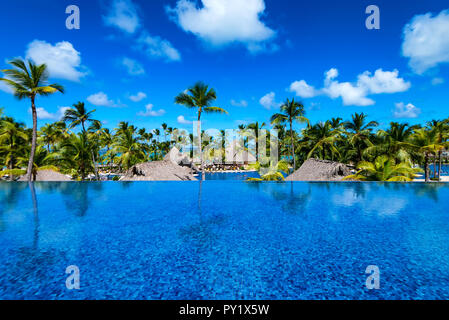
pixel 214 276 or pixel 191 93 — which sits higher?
pixel 191 93

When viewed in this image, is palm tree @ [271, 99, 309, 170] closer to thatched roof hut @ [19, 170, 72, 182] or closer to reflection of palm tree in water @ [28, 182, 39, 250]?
A: reflection of palm tree in water @ [28, 182, 39, 250]

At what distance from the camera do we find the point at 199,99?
16.5m

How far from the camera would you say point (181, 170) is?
22219mm

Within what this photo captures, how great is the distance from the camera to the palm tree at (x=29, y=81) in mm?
12805

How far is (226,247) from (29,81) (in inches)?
629

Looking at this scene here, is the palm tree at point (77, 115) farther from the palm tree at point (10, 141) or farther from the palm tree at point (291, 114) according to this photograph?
the palm tree at point (291, 114)

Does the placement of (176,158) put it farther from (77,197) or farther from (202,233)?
(202,233)

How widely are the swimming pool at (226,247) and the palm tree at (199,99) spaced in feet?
29.3

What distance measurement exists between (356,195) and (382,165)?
3.21 metres

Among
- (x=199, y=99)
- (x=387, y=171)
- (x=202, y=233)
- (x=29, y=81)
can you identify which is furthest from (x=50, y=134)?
(x=387, y=171)

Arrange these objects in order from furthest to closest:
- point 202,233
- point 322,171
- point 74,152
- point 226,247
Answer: point 74,152
point 322,171
point 202,233
point 226,247

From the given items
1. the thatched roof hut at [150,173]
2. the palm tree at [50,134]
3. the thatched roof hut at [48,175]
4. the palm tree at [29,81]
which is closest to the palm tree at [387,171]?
the thatched roof hut at [150,173]

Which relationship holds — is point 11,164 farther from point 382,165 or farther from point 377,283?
point 382,165

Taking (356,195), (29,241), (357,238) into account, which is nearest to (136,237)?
(29,241)
